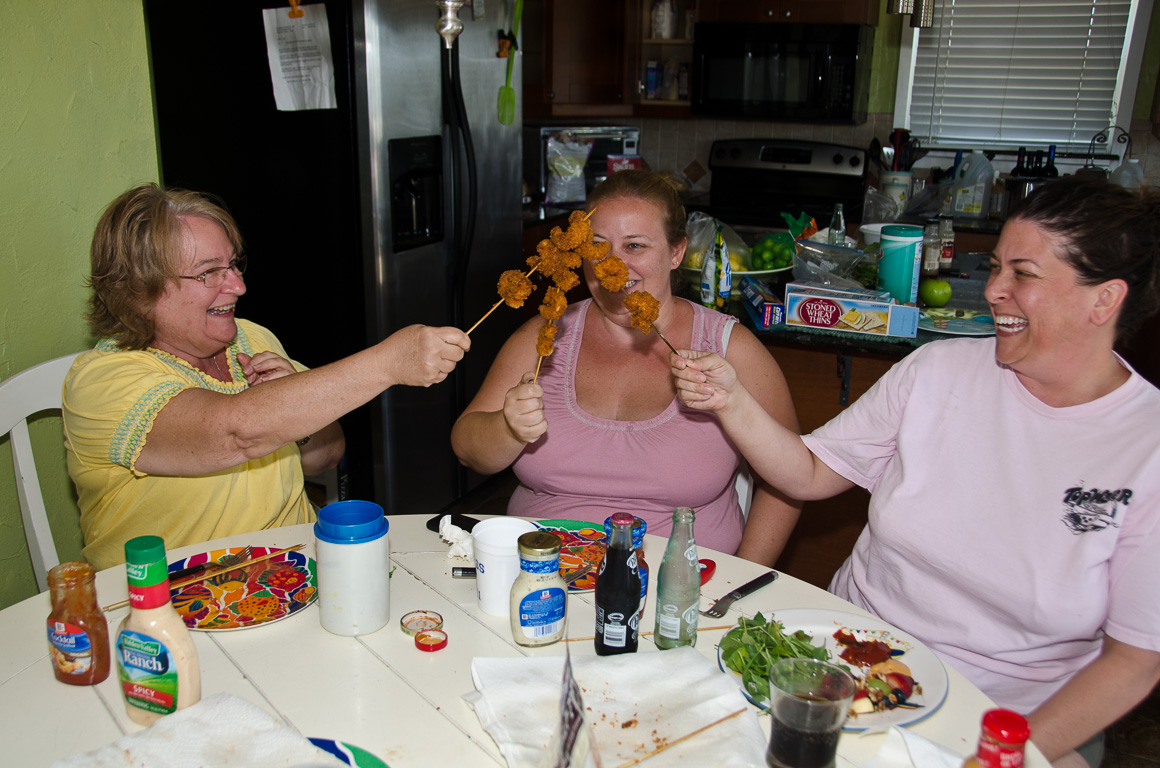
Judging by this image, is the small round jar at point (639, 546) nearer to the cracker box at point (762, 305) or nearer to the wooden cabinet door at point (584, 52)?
the cracker box at point (762, 305)

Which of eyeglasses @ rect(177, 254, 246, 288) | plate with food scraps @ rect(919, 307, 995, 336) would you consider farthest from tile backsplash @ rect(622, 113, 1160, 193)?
eyeglasses @ rect(177, 254, 246, 288)

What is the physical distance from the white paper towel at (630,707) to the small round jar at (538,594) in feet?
0.21

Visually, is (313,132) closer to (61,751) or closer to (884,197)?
(61,751)

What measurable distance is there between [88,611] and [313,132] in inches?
85.1

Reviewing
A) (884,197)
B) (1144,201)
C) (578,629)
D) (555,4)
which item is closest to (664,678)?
(578,629)

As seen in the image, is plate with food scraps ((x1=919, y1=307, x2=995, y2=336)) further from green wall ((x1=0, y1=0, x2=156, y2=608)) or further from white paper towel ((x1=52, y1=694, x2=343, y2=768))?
green wall ((x1=0, y1=0, x2=156, y2=608))

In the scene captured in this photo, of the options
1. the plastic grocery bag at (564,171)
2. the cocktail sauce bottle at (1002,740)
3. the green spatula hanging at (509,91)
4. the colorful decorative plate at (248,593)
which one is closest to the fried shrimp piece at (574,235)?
the colorful decorative plate at (248,593)

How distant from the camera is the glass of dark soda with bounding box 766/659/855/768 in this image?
100 centimetres

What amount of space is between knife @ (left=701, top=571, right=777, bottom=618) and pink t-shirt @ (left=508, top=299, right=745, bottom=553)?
42cm

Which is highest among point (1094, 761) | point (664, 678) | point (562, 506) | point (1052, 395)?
point (1052, 395)

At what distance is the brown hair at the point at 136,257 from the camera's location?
171 centimetres

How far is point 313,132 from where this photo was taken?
301 centimetres

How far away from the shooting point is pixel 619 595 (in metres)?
1.24

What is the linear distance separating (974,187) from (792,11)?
54.5 inches
